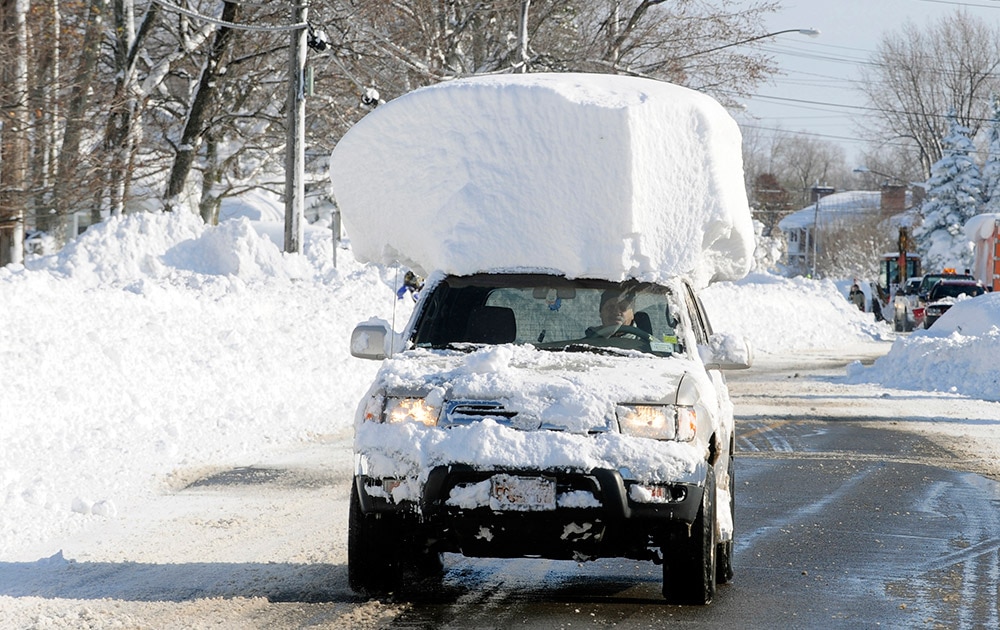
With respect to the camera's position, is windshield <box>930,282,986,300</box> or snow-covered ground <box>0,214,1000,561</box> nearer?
snow-covered ground <box>0,214,1000,561</box>

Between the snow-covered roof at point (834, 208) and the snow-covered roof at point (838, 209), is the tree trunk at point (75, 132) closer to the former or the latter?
the snow-covered roof at point (838, 209)

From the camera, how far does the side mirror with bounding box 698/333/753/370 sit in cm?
739

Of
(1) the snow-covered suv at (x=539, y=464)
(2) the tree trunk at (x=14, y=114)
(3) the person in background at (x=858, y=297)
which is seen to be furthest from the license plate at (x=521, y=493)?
(3) the person in background at (x=858, y=297)

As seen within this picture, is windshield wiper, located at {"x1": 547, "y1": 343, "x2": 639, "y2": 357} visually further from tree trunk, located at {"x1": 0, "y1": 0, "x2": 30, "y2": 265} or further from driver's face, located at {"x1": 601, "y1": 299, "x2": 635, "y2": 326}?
tree trunk, located at {"x1": 0, "y1": 0, "x2": 30, "y2": 265}

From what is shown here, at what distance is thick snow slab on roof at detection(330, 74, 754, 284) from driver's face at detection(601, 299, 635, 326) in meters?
0.17

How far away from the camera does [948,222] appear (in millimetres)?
79000

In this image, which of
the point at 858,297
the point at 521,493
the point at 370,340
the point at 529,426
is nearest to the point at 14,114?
the point at 370,340

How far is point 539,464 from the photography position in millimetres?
6176

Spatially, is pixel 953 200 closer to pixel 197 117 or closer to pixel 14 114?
pixel 197 117

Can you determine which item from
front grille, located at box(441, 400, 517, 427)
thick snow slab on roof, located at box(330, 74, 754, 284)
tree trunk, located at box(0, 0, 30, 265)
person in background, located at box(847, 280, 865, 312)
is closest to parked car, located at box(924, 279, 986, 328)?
person in background, located at box(847, 280, 865, 312)

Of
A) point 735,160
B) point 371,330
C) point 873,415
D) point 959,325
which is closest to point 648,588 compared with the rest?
point 371,330

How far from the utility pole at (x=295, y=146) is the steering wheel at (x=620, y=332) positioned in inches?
715

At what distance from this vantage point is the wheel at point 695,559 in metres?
6.47

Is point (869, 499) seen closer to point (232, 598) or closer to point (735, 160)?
point (735, 160)
